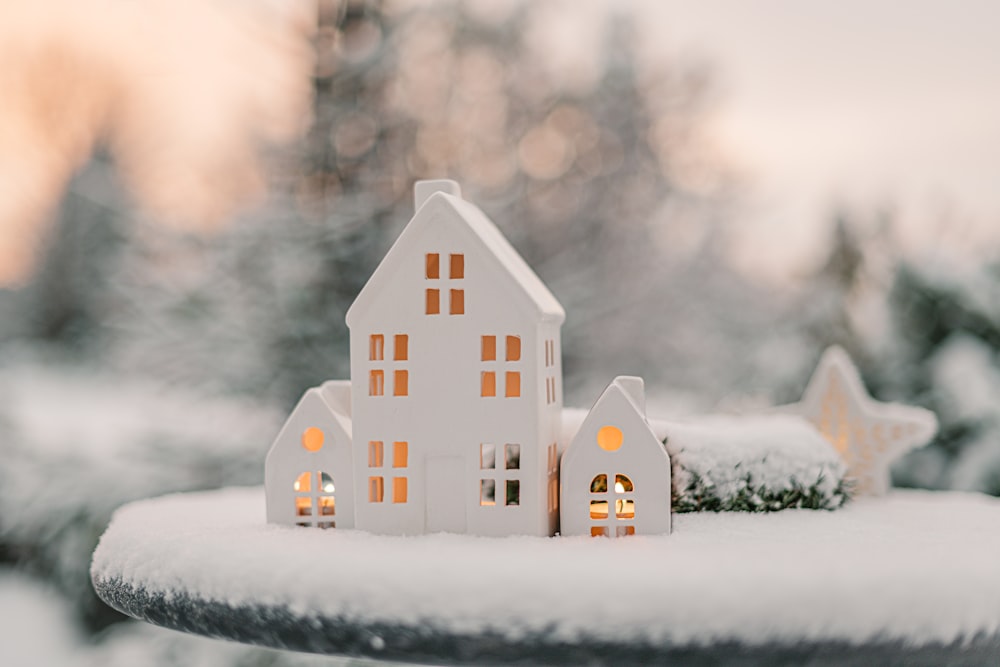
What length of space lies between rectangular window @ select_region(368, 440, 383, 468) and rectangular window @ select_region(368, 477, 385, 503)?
2 centimetres

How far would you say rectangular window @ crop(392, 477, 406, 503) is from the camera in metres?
1.49

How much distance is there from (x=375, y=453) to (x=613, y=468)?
377 mm

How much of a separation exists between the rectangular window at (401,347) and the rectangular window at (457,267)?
0.41 feet

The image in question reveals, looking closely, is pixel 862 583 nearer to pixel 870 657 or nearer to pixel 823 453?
pixel 870 657

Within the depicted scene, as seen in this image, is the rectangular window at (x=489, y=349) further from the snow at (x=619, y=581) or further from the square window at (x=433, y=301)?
the snow at (x=619, y=581)

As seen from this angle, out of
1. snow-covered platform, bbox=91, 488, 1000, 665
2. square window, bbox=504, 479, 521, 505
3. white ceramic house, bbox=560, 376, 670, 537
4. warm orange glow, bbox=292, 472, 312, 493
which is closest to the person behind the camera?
snow-covered platform, bbox=91, 488, 1000, 665

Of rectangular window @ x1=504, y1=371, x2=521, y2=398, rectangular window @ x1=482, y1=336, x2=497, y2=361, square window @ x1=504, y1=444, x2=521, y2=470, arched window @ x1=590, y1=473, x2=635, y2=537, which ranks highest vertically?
rectangular window @ x1=482, y1=336, x2=497, y2=361

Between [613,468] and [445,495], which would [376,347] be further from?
[613,468]

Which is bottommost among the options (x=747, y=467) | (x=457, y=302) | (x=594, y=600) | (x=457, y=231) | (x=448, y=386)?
(x=594, y=600)

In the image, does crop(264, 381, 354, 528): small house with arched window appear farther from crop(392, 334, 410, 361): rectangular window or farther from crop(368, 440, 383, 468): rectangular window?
crop(392, 334, 410, 361): rectangular window

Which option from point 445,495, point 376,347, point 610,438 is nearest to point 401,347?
point 376,347

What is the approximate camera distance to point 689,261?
14.9 ft

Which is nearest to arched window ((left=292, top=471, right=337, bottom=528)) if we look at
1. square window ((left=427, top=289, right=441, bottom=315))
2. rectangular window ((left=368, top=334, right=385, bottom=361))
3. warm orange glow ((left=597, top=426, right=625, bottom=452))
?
rectangular window ((left=368, top=334, right=385, bottom=361))

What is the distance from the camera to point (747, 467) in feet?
5.42
